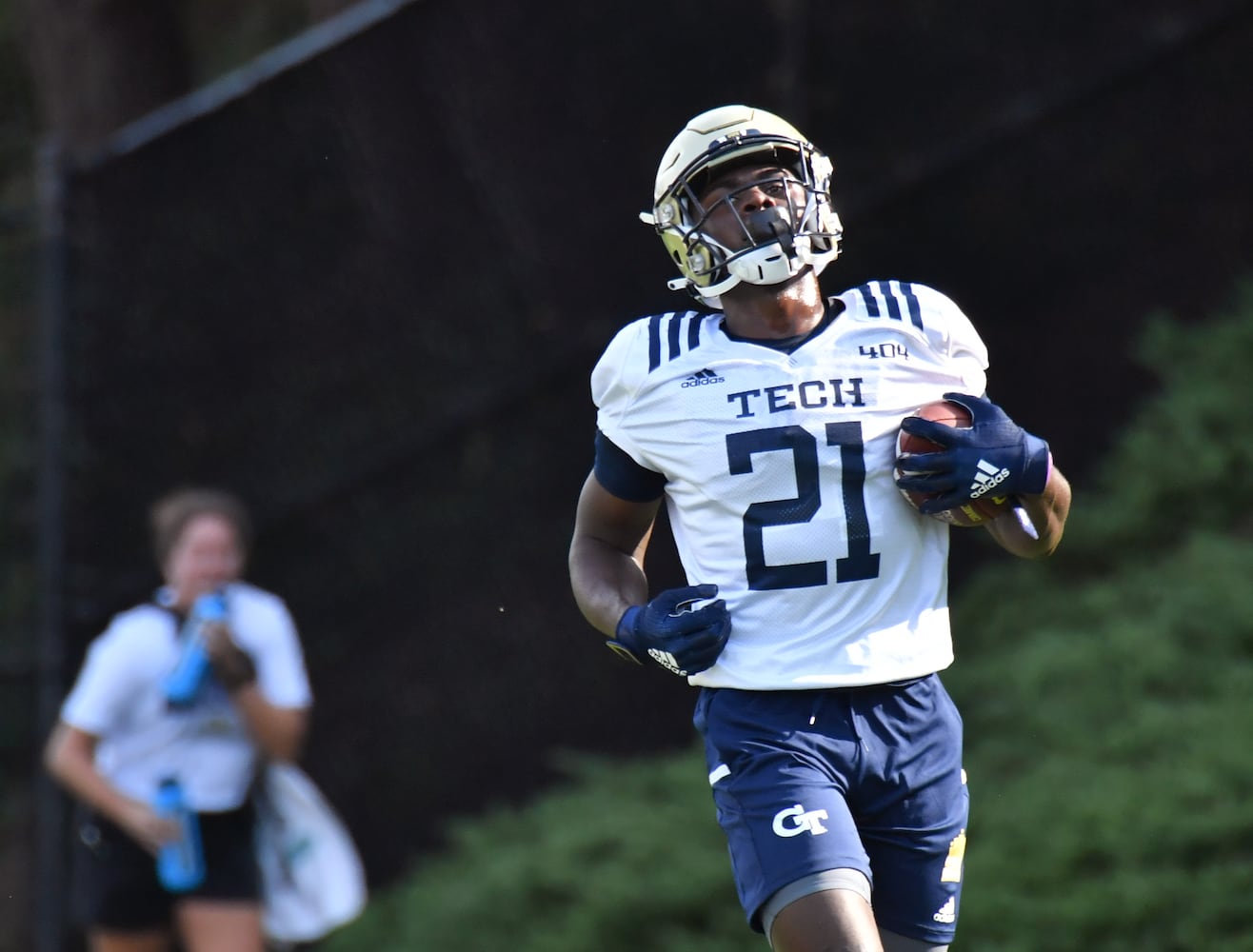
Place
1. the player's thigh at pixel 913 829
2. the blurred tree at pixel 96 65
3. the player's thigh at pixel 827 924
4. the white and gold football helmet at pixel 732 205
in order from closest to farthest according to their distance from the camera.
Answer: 1. the player's thigh at pixel 827 924
2. the player's thigh at pixel 913 829
3. the white and gold football helmet at pixel 732 205
4. the blurred tree at pixel 96 65

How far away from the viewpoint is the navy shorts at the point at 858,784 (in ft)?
11.8

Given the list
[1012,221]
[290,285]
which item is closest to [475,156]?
[290,285]

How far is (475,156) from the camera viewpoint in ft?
23.9

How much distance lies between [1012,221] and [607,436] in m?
4.08

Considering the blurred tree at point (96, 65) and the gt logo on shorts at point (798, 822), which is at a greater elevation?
the blurred tree at point (96, 65)

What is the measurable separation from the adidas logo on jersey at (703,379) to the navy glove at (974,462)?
0.39 metres

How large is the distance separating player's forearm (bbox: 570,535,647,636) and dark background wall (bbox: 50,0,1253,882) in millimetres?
3174

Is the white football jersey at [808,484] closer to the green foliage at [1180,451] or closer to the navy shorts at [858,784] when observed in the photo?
the navy shorts at [858,784]

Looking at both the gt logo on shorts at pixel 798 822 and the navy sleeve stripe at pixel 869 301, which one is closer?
the gt logo on shorts at pixel 798 822

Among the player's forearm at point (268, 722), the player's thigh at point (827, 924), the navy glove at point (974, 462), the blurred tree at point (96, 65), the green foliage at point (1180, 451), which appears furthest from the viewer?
the blurred tree at point (96, 65)

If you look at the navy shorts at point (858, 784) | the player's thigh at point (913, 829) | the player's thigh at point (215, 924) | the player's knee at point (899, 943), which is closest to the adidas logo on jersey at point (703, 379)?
the navy shorts at point (858, 784)

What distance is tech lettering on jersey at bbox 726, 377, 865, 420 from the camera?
12.4 feet

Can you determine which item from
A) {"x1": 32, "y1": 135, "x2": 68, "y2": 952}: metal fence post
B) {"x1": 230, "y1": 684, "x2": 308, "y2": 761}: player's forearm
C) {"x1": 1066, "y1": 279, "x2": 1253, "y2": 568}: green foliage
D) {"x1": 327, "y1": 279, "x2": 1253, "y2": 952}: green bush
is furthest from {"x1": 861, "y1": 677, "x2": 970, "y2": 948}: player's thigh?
{"x1": 32, "y1": 135, "x2": 68, "y2": 952}: metal fence post

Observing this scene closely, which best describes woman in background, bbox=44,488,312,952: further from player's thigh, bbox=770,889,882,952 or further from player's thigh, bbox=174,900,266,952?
player's thigh, bbox=770,889,882,952
